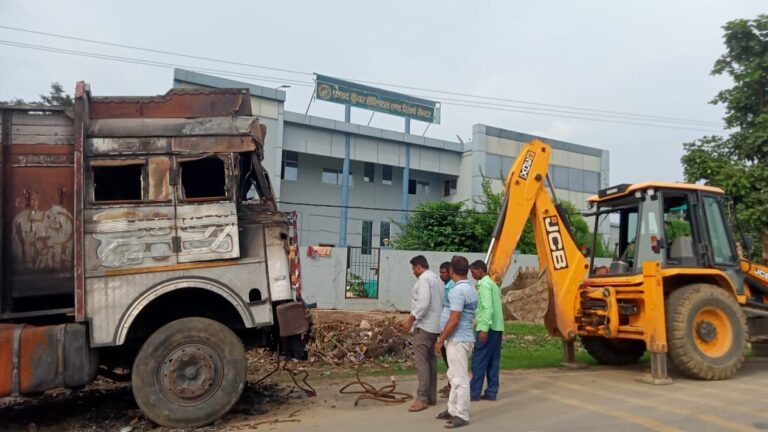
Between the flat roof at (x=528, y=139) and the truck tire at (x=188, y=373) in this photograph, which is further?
the flat roof at (x=528, y=139)

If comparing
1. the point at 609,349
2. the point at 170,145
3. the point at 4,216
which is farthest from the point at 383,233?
the point at 4,216

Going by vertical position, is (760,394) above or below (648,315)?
below

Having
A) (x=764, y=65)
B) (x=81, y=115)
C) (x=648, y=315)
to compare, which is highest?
(x=764, y=65)

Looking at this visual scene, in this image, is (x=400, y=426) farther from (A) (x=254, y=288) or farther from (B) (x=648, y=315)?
(B) (x=648, y=315)

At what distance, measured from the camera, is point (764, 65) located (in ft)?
42.9

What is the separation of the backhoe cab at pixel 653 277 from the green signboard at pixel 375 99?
23.2m

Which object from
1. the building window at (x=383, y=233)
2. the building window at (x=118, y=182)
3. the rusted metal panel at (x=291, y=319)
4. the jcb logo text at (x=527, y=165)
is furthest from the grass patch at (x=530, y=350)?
the building window at (x=383, y=233)

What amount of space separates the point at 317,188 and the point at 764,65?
2269 centimetres

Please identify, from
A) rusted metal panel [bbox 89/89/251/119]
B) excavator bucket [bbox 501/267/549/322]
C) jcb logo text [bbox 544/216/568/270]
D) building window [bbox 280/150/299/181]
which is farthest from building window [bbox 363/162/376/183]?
rusted metal panel [bbox 89/89/251/119]

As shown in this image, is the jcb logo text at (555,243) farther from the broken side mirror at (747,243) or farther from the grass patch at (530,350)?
the broken side mirror at (747,243)

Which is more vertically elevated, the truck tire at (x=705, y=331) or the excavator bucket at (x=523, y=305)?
the truck tire at (x=705, y=331)

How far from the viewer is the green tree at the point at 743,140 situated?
1270 centimetres

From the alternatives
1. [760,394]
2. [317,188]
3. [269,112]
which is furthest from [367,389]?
[317,188]

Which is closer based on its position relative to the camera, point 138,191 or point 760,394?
point 138,191
